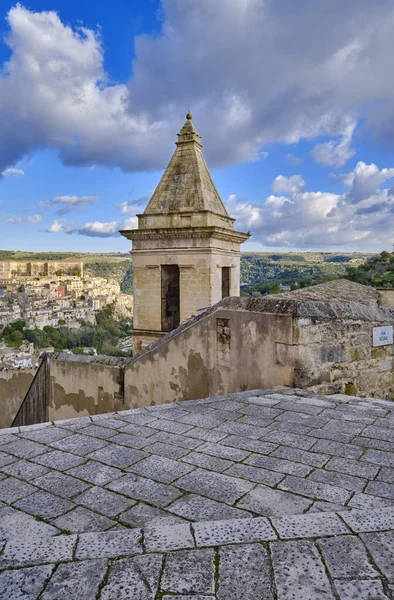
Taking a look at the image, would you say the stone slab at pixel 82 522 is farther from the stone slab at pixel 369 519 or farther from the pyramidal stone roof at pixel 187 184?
the pyramidal stone roof at pixel 187 184

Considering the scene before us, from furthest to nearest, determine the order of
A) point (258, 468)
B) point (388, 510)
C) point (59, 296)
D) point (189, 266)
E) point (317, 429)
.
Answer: point (59, 296)
point (189, 266)
point (317, 429)
point (258, 468)
point (388, 510)

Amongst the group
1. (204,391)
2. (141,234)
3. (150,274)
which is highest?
(141,234)

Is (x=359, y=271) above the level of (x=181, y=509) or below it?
above

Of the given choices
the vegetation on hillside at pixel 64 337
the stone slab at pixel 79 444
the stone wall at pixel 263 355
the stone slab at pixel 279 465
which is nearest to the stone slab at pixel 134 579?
the stone slab at pixel 279 465

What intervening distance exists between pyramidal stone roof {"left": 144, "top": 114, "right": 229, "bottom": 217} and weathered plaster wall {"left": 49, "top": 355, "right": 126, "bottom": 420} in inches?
187

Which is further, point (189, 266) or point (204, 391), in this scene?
point (189, 266)

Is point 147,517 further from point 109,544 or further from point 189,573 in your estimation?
point 189,573

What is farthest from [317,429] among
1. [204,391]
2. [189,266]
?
[189,266]

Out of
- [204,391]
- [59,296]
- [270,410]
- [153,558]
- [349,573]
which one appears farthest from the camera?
[59,296]

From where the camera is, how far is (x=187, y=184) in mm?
10523

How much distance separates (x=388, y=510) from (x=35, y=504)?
1.83 meters

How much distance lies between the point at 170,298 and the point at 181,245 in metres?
1.63

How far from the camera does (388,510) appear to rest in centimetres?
211

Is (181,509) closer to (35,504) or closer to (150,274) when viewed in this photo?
(35,504)
